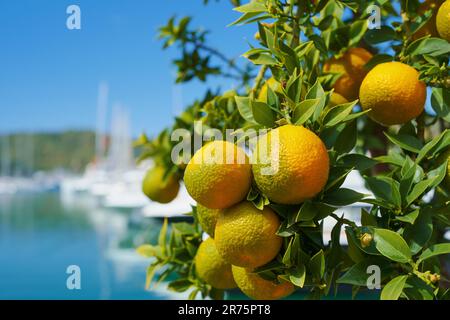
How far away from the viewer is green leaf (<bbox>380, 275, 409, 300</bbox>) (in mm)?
478

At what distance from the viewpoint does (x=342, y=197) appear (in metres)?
0.52

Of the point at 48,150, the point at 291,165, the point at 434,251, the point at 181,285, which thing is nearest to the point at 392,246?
the point at 434,251

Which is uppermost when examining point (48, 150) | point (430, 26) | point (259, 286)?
point (430, 26)

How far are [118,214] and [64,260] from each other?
5561mm

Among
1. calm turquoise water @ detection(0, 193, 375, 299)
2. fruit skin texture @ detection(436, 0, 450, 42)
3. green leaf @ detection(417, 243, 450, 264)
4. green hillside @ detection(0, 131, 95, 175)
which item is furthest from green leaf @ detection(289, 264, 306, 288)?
green hillside @ detection(0, 131, 95, 175)

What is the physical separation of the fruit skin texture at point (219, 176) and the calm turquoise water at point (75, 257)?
1274mm

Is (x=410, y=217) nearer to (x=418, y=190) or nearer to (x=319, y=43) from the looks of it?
(x=418, y=190)

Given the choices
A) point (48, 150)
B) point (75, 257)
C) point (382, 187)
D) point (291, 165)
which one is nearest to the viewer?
point (291, 165)

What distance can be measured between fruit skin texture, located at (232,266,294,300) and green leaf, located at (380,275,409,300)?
0.12 meters

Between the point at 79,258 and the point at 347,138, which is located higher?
the point at 347,138

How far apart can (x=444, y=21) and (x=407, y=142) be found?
15 cm

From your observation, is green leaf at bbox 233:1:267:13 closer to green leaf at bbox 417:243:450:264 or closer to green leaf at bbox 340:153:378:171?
green leaf at bbox 340:153:378:171

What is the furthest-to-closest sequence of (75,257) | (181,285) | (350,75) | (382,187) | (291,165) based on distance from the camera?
(75,257) < (181,285) < (350,75) < (382,187) < (291,165)

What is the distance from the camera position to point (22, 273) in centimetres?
558
